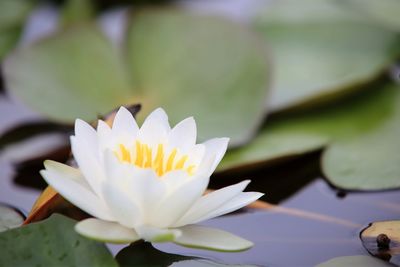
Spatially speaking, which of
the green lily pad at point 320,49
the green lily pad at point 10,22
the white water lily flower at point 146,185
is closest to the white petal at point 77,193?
the white water lily flower at point 146,185

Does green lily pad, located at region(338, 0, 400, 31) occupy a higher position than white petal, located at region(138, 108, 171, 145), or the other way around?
green lily pad, located at region(338, 0, 400, 31)

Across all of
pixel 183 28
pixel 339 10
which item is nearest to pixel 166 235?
pixel 183 28

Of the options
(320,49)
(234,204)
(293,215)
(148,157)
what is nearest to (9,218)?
(148,157)

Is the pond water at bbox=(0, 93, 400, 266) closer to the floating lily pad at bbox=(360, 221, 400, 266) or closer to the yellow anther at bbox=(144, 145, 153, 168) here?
the floating lily pad at bbox=(360, 221, 400, 266)

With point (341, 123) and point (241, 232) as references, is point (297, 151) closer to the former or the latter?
point (341, 123)

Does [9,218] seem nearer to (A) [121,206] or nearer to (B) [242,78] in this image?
(A) [121,206]

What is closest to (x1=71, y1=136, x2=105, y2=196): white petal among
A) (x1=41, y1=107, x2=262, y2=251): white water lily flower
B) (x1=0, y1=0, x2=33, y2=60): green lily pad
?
(x1=41, y1=107, x2=262, y2=251): white water lily flower

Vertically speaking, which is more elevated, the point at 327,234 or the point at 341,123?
the point at 341,123
